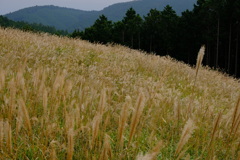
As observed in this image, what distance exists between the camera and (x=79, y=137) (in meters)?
1.93

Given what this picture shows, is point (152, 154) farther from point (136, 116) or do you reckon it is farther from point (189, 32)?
point (189, 32)

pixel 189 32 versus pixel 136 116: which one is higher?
pixel 189 32

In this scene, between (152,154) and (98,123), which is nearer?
(152,154)

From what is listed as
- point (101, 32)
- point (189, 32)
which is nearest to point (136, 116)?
point (189, 32)

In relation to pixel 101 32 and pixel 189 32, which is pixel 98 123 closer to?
pixel 189 32

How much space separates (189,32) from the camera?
1549 inches

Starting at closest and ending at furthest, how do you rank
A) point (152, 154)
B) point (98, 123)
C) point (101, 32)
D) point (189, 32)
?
point (152, 154) → point (98, 123) → point (189, 32) → point (101, 32)

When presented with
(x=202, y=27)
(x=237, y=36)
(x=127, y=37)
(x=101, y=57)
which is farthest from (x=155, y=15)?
(x=101, y=57)

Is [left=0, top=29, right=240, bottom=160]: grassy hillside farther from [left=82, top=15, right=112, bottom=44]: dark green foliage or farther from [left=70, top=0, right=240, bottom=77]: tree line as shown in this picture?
[left=82, top=15, right=112, bottom=44]: dark green foliage

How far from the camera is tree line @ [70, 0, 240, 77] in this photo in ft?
106

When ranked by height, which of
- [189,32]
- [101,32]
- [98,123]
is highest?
[189,32]

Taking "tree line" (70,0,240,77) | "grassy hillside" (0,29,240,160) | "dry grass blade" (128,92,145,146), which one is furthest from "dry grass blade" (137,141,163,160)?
"tree line" (70,0,240,77)

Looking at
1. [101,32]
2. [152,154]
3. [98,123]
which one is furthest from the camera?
[101,32]

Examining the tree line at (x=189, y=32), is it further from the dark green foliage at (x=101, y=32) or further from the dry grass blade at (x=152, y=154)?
the dry grass blade at (x=152, y=154)
